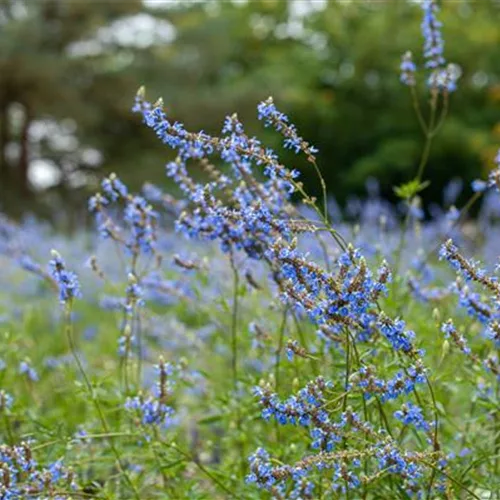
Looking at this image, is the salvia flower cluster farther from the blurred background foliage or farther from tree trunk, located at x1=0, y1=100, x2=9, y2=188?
tree trunk, located at x1=0, y1=100, x2=9, y2=188

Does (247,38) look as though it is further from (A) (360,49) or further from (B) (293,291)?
(B) (293,291)

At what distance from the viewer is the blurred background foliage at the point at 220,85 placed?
62.6ft

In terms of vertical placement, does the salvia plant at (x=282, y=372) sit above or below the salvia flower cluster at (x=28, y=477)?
above

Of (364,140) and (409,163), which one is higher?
(364,140)

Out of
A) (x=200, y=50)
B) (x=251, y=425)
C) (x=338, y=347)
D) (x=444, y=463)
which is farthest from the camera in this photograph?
(x=200, y=50)

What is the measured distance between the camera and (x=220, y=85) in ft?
68.0

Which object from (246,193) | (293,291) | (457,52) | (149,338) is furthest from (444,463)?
(457,52)

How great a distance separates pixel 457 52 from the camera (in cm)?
2116

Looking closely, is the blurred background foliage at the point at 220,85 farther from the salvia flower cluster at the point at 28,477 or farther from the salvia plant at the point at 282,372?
the salvia flower cluster at the point at 28,477

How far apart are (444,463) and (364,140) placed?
20.5 meters

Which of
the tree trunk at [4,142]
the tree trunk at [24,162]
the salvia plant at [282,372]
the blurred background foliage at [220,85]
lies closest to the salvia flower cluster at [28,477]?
the salvia plant at [282,372]

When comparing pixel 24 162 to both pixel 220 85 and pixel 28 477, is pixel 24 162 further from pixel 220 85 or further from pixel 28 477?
pixel 28 477

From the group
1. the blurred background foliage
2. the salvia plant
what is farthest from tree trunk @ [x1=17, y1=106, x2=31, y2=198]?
the salvia plant

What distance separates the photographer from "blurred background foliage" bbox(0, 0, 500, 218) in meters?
19.1
